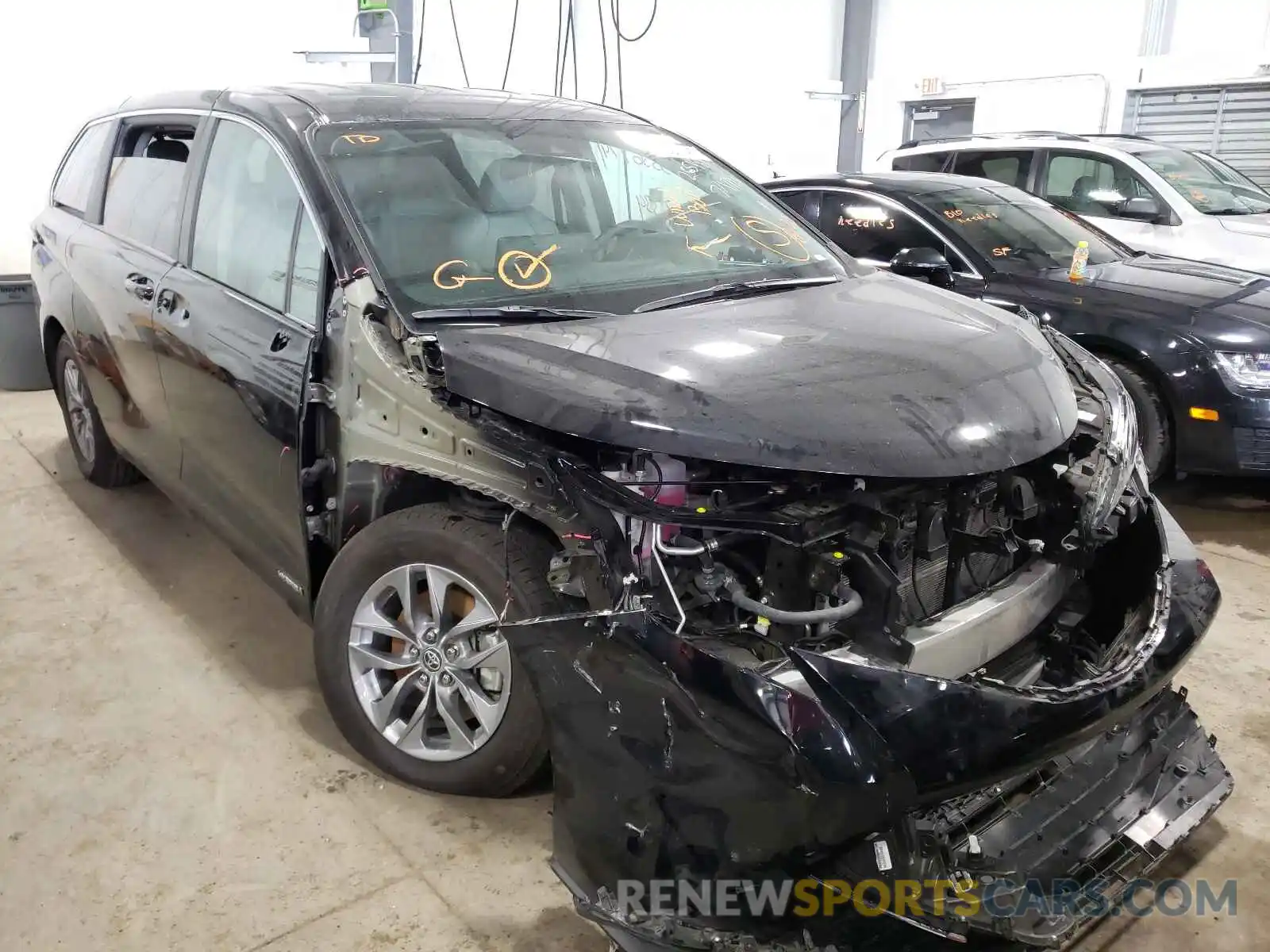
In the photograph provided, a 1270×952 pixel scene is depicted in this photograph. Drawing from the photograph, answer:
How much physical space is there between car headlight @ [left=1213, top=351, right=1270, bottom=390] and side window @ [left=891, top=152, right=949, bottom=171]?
399 centimetres

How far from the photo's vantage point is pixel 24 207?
6.42 m

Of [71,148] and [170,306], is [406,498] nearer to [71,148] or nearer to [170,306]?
[170,306]

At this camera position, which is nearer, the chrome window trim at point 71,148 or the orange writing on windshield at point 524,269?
the orange writing on windshield at point 524,269

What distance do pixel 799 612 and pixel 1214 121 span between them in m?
9.22

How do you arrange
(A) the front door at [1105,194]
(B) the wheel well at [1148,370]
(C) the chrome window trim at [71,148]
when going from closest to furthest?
(C) the chrome window trim at [71,148]
(B) the wheel well at [1148,370]
(A) the front door at [1105,194]

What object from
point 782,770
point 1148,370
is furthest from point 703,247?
point 1148,370

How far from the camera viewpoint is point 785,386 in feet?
5.96

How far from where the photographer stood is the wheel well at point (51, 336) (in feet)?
13.1

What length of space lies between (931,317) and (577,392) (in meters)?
0.94

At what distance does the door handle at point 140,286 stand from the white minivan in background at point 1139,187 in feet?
19.4

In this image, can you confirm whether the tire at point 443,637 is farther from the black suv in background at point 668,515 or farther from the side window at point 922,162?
the side window at point 922,162

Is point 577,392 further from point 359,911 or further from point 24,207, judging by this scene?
point 24,207

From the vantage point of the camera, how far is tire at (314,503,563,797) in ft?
6.49

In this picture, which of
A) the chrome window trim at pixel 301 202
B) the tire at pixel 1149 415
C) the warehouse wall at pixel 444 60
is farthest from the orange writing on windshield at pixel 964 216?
the warehouse wall at pixel 444 60
